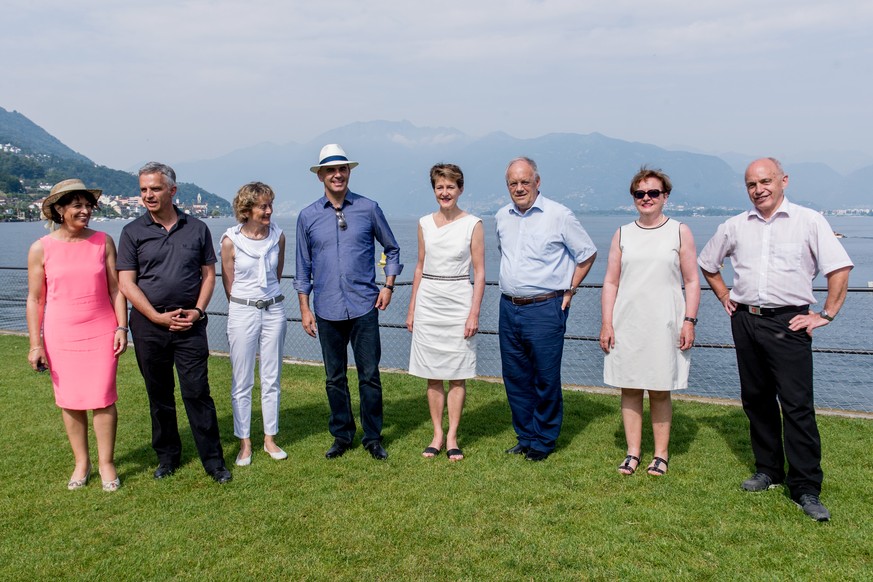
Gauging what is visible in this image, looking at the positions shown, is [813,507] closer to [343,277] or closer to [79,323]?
[343,277]

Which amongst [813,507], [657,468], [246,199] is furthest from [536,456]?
[246,199]

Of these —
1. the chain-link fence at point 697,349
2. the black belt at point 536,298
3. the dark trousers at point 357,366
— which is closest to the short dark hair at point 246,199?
the dark trousers at point 357,366

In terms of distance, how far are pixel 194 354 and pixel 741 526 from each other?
3.38 metres

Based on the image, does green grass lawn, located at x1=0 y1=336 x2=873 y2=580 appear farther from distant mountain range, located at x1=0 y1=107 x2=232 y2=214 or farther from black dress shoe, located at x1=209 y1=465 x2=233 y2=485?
distant mountain range, located at x1=0 y1=107 x2=232 y2=214

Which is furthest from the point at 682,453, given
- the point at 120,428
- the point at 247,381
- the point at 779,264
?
the point at 120,428

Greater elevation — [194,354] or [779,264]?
[779,264]

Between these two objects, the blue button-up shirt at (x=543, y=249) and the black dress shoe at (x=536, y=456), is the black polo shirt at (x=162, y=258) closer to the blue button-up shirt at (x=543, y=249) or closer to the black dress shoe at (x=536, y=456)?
the blue button-up shirt at (x=543, y=249)

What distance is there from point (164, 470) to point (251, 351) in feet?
3.17

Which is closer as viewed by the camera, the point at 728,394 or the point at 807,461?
the point at 807,461

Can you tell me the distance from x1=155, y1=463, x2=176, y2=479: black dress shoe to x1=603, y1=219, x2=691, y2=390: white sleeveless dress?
308 cm

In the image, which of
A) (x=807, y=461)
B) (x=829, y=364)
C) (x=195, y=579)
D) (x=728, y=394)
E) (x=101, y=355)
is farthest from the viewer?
(x=829, y=364)

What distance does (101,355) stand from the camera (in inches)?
165

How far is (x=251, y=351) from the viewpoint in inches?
181

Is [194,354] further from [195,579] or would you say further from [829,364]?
[829,364]
